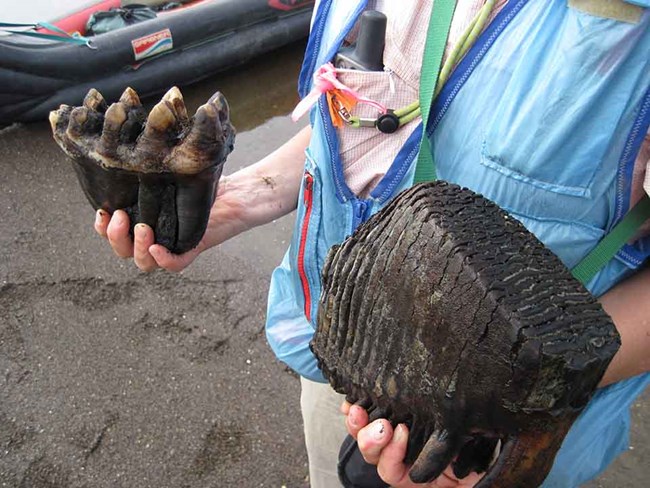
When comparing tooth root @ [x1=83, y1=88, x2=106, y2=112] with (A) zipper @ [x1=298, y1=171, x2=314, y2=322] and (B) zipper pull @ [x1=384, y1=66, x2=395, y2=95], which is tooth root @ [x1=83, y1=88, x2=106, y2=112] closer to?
(A) zipper @ [x1=298, y1=171, x2=314, y2=322]

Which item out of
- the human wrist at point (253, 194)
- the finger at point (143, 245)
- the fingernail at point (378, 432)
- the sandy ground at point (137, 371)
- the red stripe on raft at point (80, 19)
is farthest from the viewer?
the red stripe on raft at point (80, 19)

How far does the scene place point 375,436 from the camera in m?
1.15

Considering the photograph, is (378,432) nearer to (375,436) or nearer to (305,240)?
(375,436)

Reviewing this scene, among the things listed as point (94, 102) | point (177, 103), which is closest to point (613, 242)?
point (177, 103)

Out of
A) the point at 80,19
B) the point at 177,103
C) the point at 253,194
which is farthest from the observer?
the point at 80,19

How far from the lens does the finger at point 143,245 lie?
153cm

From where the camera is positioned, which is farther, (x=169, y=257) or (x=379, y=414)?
(x=169, y=257)

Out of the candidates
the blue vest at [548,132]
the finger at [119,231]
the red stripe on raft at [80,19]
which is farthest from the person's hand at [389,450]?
the red stripe on raft at [80,19]

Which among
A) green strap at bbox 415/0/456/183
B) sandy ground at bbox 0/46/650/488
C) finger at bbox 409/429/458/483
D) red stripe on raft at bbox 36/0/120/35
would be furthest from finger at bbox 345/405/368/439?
red stripe on raft at bbox 36/0/120/35

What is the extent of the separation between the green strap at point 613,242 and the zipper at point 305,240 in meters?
0.59

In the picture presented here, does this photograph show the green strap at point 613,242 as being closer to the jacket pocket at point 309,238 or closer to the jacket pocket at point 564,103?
the jacket pocket at point 564,103

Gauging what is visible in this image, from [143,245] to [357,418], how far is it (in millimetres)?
678

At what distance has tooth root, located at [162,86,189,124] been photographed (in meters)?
1.30

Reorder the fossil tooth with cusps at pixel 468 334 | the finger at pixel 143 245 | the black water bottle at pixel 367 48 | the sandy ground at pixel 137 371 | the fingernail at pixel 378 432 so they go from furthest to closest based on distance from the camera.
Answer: the sandy ground at pixel 137 371, the finger at pixel 143 245, the black water bottle at pixel 367 48, the fingernail at pixel 378 432, the fossil tooth with cusps at pixel 468 334
